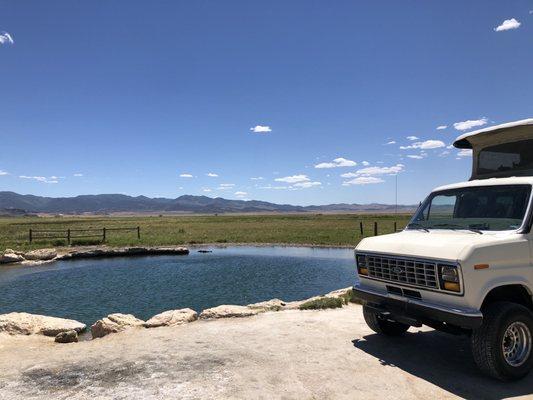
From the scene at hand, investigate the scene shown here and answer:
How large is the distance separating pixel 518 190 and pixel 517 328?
7.02 ft

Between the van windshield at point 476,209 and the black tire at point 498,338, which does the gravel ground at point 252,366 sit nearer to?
the black tire at point 498,338

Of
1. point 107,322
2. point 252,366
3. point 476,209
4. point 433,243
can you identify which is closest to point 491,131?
point 476,209

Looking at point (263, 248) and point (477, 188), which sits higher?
point (477, 188)

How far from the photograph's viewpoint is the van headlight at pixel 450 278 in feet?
19.1

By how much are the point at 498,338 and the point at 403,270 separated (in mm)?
1564

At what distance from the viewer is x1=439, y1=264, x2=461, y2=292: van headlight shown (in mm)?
5836

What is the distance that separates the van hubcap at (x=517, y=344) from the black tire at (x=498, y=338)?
1.2 inches

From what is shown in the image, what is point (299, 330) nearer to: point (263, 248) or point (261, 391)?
point (261, 391)

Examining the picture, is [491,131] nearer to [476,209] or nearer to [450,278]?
[476,209]

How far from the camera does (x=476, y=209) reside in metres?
7.44

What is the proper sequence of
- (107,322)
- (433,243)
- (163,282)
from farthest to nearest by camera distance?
(163,282) → (107,322) → (433,243)

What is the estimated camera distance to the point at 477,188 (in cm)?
764

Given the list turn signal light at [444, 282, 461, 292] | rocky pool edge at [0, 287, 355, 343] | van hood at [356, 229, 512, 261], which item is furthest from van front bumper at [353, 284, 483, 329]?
rocky pool edge at [0, 287, 355, 343]

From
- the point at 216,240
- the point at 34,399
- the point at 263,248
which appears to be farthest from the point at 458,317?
the point at 216,240
